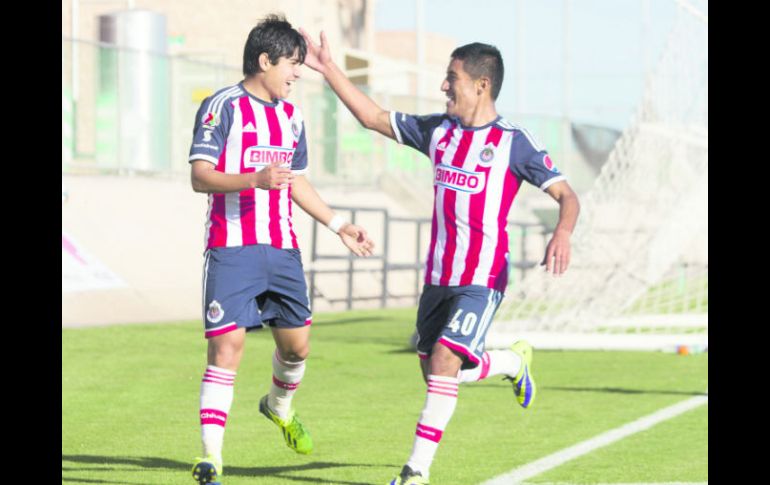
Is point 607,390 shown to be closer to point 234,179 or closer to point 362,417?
point 362,417

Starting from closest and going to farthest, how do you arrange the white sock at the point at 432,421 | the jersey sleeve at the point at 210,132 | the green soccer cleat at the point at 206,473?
the green soccer cleat at the point at 206,473
the white sock at the point at 432,421
the jersey sleeve at the point at 210,132

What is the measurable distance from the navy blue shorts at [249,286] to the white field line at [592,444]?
4.32 ft

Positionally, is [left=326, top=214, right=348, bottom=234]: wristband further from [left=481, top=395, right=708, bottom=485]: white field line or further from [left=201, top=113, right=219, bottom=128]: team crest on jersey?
[left=481, top=395, right=708, bottom=485]: white field line

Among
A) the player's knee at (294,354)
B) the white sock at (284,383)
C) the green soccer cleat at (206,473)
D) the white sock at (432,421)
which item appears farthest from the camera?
the white sock at (284,383)

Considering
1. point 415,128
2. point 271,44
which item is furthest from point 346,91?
Result: point 271,44

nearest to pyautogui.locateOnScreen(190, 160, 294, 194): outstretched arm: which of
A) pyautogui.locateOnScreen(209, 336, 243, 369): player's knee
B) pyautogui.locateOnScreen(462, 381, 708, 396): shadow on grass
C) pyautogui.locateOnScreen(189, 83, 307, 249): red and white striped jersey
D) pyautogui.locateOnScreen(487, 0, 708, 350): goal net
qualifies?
pyautogui.locateOnScreen(189, 83, 307, 249): red and white striped jersey

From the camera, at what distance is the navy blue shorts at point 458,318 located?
667 centimetres

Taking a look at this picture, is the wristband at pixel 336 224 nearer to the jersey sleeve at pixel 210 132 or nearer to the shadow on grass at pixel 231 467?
the jersey sleeve at pixel 210 132

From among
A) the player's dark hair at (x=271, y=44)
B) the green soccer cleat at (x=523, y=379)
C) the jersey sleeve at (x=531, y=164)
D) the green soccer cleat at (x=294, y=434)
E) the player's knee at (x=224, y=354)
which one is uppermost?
the player's dark hair at (x=271, y=44)

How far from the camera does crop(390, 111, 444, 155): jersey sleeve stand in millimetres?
6992

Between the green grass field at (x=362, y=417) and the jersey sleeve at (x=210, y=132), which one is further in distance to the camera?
the green grass field at (x=362, y=417)

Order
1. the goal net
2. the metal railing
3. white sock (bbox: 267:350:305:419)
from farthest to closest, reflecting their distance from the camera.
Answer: the metal railing, the goal net, white sock (bbox: 267:350:305:419)

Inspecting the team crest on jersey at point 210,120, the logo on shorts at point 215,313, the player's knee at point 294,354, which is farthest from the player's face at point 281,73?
the player's knee at point 294,354
